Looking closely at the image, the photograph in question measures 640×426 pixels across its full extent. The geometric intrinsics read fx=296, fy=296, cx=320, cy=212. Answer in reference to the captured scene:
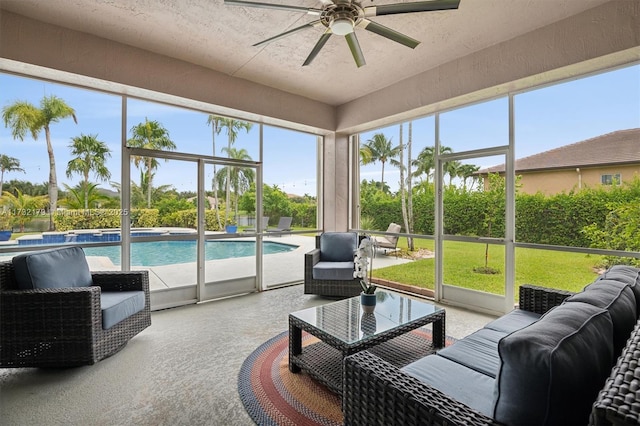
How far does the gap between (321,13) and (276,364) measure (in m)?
2.75

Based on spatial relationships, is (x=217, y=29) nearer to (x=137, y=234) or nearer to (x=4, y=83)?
(x=4, y=83)

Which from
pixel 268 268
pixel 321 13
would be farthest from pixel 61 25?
pixel 268 268

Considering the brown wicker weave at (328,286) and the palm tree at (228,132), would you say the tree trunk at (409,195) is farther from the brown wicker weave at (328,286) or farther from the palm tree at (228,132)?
the palm tree at (228,132)

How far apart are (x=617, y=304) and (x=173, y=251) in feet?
13.7

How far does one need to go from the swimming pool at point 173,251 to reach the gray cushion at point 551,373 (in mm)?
3862

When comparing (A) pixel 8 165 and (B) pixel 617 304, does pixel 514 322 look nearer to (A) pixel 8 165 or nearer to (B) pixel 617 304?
(B) pixel 617 304

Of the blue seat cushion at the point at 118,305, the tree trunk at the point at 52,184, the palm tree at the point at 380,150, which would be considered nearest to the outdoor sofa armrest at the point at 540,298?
the palm tree at the point at 380,150

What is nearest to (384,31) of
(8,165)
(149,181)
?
(149,181)

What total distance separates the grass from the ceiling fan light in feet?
9.81

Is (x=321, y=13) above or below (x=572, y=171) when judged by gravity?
above

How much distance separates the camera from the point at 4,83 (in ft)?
9.59

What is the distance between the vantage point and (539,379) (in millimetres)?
819

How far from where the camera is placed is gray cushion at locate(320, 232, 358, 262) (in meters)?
4.45

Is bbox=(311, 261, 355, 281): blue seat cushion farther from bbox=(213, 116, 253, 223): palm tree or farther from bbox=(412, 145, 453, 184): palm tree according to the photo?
bbox=(412, 145, 453, 184): palm tree
